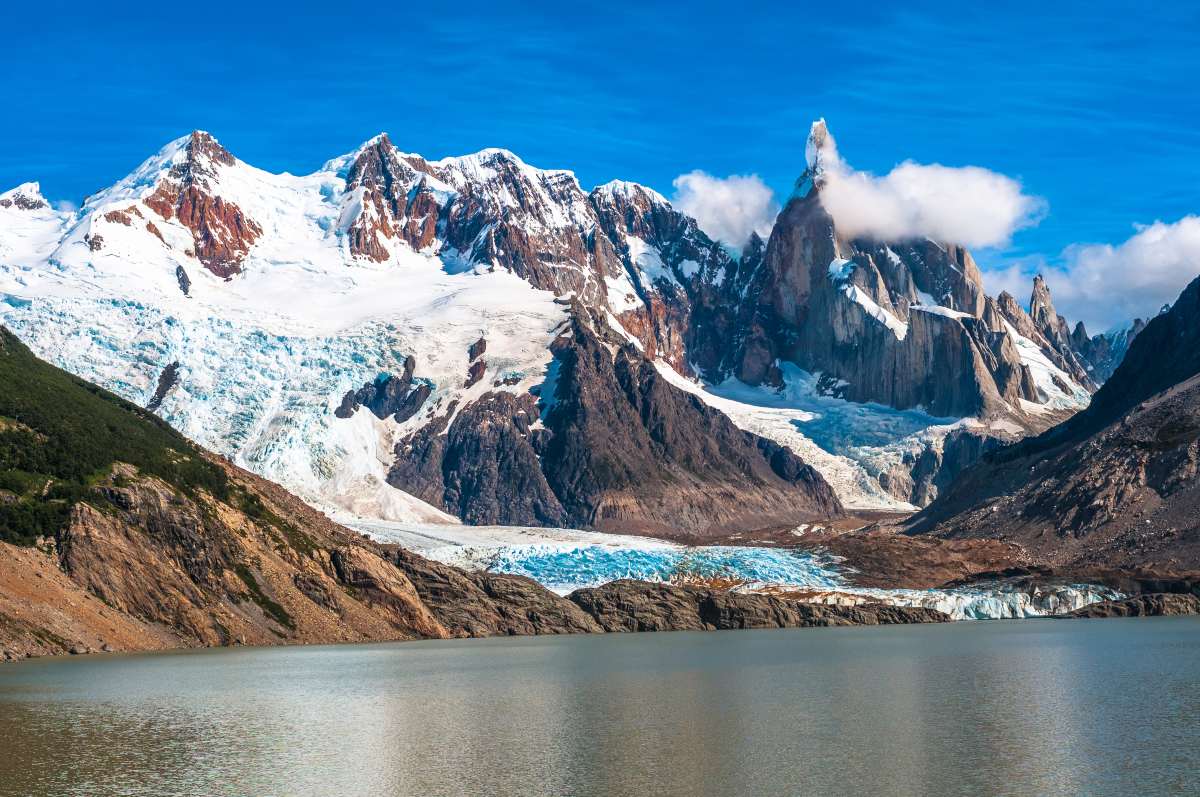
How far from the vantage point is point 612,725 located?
71.6 m

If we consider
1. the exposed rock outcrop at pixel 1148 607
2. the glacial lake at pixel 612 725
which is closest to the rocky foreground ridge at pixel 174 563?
the glacial lake at pixel 612 725

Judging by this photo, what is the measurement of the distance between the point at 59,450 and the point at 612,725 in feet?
284

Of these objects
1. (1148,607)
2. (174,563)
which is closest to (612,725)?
(174,563)

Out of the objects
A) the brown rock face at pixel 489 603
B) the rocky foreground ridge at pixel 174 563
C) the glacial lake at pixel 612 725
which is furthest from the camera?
the brown rock face at pixel 489 603

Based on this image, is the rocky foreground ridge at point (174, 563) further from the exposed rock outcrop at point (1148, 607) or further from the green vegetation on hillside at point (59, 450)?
the exposed rock outcrop at point (1148, 607)

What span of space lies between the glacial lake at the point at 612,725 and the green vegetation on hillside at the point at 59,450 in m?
19.2

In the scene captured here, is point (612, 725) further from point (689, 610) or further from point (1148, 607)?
point (1148, 607)

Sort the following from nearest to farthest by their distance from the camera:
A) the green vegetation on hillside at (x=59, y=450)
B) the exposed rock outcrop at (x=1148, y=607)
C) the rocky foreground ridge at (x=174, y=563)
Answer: the rocky foreground ridge at (x=174, y=563) < the green vegetation on hillside at (x=59, y=450) < the exposed rock outcrop at (x=1148, y=607)

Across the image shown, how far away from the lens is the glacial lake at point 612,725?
5488 cm

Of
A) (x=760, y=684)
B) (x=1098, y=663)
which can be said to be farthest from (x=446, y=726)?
(x=1098, y=663)

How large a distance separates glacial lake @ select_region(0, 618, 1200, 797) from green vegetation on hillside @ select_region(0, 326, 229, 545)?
1915cm

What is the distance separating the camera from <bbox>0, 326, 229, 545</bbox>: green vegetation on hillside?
126938 mm

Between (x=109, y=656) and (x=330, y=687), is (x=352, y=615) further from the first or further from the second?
(x=330, y=687)

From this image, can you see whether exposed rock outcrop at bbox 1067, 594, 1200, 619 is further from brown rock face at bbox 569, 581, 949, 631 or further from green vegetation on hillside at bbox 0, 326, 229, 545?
green vegetation on hillside at bbox 0, 326, 229, 545
